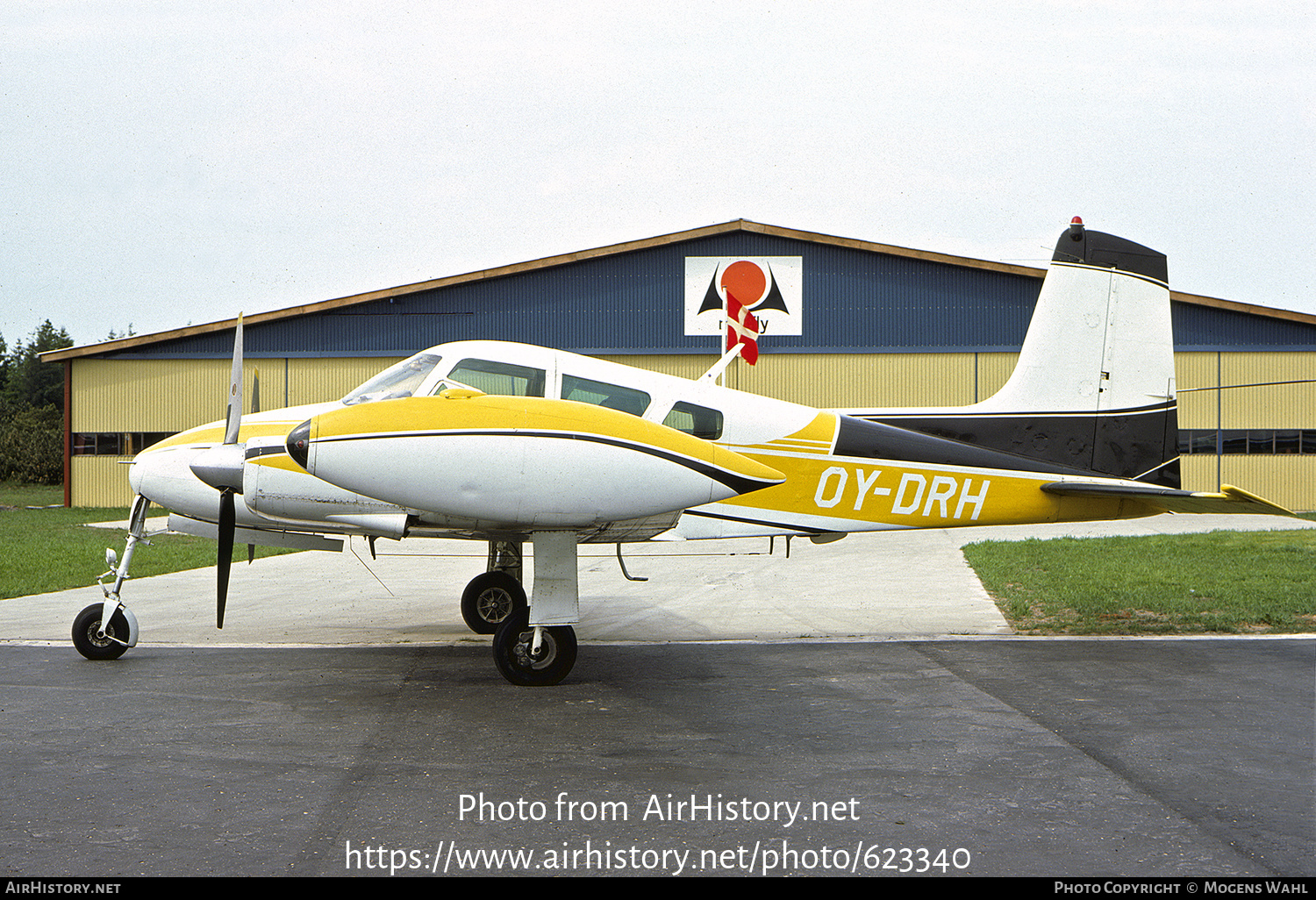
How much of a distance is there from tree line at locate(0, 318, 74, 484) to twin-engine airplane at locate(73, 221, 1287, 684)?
100ft

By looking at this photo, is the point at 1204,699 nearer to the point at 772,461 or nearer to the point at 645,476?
the point at 772,461

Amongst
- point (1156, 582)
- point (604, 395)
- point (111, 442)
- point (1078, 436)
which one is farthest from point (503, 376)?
point (111, 442)

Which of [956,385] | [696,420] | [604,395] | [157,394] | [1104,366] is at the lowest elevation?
[696,420]

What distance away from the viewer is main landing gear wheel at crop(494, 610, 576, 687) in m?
8.05

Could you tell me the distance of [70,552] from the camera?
18.5m

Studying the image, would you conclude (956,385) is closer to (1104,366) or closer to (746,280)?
(746,280)

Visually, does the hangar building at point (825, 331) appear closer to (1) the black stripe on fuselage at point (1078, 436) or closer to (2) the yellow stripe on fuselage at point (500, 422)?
(1) the black stripe on fuselage at point (1078, 436)

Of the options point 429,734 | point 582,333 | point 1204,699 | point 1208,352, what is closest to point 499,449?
point 429,734

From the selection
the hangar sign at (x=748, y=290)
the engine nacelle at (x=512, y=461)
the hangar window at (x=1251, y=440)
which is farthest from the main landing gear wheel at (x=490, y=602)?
the hangar window at (x=1251, y=440)

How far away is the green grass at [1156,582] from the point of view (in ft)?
35.8

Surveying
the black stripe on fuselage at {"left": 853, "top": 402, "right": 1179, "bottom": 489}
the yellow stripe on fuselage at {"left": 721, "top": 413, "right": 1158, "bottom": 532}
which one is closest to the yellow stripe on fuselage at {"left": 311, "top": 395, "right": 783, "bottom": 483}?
the yellow stripe on fuselage at {"left": 721, "top": 413, "right": 1158, "bottom": 532}

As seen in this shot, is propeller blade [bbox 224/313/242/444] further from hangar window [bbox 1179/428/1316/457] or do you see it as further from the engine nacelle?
hangar window [bbox 1179/428/1316/457]

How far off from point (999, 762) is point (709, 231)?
23874 millimetres

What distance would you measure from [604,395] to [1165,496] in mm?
5261
